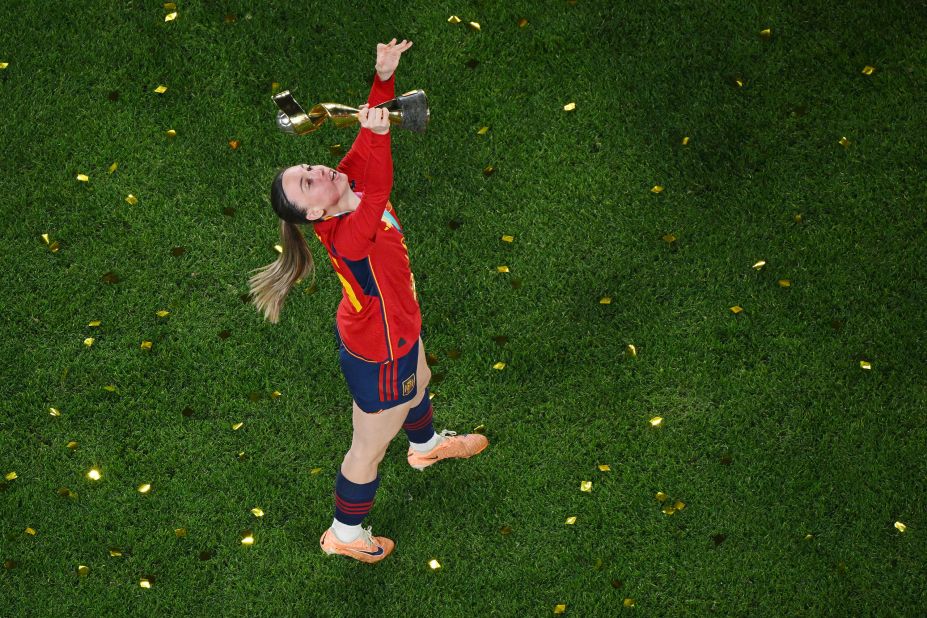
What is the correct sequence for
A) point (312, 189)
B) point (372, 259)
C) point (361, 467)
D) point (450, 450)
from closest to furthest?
point (312, 189) < point (372, 259) < point (361, 467) < point (450, 450)

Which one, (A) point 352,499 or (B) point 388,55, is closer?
(B) point 388,55

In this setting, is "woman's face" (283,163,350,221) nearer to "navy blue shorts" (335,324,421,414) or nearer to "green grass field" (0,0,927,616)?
"navy blue shorts" (335,324,421,414)

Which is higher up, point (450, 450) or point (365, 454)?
point (365, 454)

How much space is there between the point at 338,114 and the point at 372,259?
1.89 feet

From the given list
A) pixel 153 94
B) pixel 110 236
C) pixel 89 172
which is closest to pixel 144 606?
pixel 110 236

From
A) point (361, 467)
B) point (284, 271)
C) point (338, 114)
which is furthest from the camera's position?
point (361, 467)

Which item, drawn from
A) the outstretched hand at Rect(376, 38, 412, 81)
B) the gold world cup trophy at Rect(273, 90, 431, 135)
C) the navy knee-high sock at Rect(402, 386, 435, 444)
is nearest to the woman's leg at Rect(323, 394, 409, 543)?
the navy knee-high sock at Rect(402, 386, 435, 444)

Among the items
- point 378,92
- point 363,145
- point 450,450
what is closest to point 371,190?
point 363,145

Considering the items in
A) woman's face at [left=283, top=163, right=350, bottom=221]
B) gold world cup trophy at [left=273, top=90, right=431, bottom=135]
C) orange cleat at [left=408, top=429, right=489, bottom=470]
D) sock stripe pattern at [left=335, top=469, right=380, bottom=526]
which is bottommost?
orange cleat at [left=408, top=429, right=489, bottom=470]

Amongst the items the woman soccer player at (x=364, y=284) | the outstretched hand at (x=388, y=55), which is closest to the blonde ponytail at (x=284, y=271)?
the woman soccer player at (x=364, y=284)

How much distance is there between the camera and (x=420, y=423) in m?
5.01

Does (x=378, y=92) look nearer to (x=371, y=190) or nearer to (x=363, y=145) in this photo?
(x=363, y=145)

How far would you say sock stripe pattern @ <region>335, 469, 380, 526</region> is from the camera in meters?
4.74

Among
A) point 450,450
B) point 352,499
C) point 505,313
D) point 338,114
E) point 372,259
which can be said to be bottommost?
point 450,450
